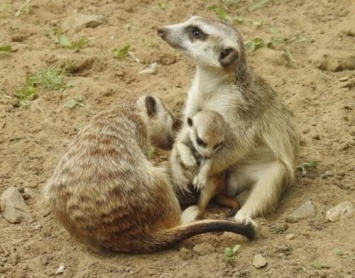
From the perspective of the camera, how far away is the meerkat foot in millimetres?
4539

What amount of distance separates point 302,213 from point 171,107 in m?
1.37

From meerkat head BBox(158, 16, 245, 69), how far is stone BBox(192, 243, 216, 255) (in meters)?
1.10

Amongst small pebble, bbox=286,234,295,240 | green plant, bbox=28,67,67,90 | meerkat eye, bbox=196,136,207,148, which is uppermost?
green plant, bbox=28,67,67,90

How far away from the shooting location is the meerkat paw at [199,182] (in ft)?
15.3

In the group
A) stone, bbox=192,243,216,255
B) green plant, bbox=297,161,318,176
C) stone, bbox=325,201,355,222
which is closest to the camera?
stone, bbox=192,243,216,255

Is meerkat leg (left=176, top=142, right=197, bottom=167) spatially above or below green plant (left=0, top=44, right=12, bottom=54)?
below

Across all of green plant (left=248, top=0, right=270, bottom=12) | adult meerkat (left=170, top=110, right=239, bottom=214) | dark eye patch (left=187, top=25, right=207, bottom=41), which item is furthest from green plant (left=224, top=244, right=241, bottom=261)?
green plant (left=248, top=0, right=270, bottom=12)

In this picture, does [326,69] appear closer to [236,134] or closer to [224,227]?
[236,134]

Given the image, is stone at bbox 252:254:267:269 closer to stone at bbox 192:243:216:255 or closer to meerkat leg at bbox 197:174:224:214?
stone at bbox 192:243:216:255

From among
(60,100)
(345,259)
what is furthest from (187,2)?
(345,259)

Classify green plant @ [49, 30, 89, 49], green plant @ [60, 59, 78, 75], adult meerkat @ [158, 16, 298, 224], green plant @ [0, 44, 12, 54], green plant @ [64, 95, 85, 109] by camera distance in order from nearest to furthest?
adult meerkat @ [158, 16, 298, 224] < green plant @ [64, 95, 85, 109] < green plant @ [60, 59, 78, 75] < green plant @ [0, 44, 12, 54] < green plant @ [49, 30, 89, 49]

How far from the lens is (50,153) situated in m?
5.09

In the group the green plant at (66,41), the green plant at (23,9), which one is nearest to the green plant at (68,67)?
the green plant at (66,41)

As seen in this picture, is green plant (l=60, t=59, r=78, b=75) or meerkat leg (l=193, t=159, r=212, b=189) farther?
green plant (l=60, t=59, r=78, b=75)
